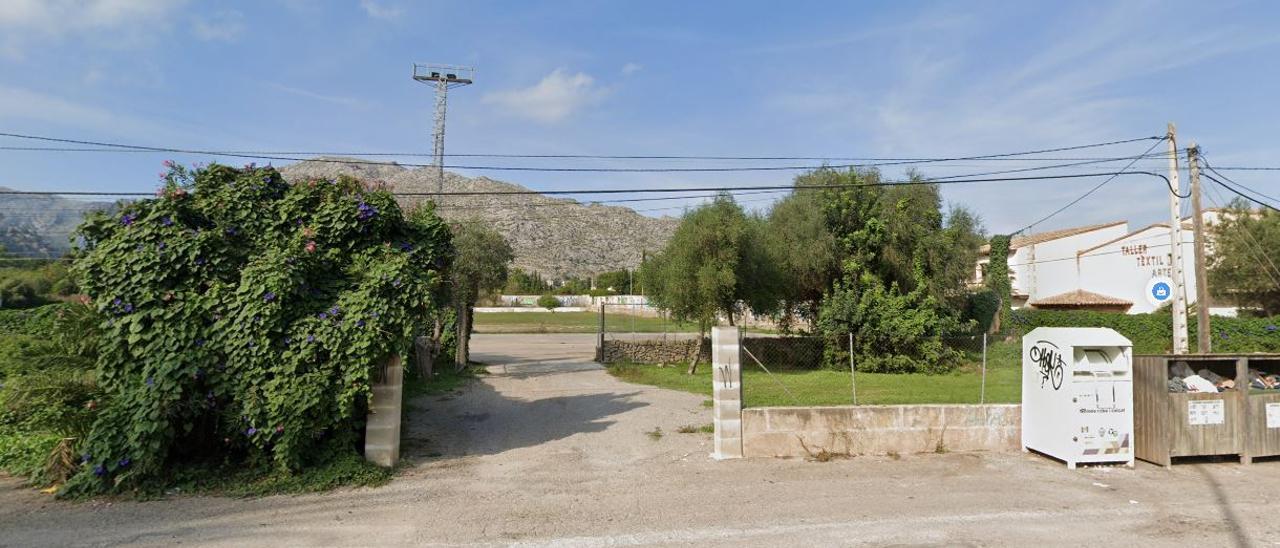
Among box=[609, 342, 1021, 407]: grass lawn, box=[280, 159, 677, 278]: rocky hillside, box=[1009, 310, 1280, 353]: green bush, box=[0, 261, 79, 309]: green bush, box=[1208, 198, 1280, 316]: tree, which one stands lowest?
box=[609, 342, 1021, 407]: grass lawn

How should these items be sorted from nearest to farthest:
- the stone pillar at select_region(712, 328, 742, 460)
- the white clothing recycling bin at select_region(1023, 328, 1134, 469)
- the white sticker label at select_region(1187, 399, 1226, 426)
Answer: the white clothing recycling bin at select_region(1023, 328, 1134, 469) → the white sticker label at select_region(1187, 399, 1226, 426) → the stone pillar at select_region(712, 328, 742, 460)

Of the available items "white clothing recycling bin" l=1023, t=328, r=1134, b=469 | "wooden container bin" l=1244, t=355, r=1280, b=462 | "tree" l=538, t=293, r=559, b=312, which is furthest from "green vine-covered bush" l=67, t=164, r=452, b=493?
"tree" l=538, t=293, r=559, b=312

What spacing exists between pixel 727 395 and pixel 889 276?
47.3ft

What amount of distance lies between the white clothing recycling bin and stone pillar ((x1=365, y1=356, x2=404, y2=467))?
806 centimetres

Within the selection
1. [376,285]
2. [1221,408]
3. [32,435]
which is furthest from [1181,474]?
[32,435]

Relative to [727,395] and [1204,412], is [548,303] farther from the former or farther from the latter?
[1204,412]

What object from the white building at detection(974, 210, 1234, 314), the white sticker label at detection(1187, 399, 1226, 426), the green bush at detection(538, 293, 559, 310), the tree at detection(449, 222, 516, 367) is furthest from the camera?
the green bush at detection(538, 293, 559, 310)

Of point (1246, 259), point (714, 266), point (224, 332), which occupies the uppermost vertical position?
point (1246, 259)

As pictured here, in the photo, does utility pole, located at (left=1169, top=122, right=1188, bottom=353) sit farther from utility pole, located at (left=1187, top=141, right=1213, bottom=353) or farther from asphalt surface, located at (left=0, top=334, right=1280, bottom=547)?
asphalt surface, located at (left=0, top=334, right=1280, bottom=547)

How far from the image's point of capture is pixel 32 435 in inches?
315

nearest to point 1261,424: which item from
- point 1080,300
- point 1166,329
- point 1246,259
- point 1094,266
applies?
point 1166,329

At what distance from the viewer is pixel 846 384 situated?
16094 mm

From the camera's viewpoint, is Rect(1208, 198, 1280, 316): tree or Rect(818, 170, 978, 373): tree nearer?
Rect(818, 170, 978, 373): tree

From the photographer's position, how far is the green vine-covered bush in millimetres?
6988
